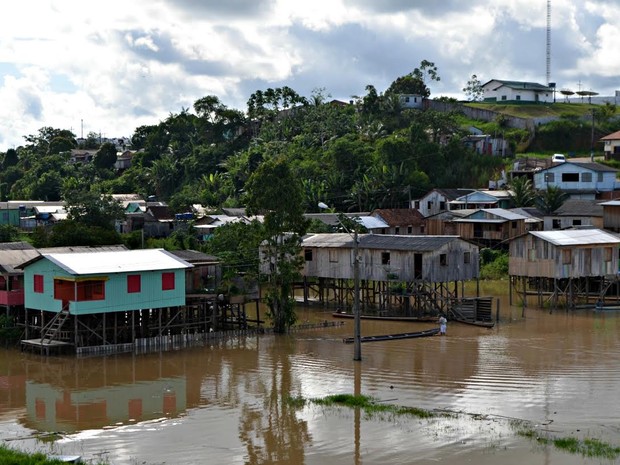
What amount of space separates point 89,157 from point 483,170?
5156cm

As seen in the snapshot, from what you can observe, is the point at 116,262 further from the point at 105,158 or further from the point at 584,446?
the point at 105,158

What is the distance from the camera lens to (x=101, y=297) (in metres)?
34.9

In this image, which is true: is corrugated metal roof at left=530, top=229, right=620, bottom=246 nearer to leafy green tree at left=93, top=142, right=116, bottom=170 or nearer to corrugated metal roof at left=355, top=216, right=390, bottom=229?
corrugated metal roof at left=355, top=216, right=390, bottom=229

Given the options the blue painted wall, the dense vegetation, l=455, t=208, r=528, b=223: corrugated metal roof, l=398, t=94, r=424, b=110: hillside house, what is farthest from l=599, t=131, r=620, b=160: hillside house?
the blue painted wall

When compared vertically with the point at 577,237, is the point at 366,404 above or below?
below

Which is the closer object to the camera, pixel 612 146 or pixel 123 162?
pixel 612 146

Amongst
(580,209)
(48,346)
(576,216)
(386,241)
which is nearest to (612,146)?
(580,209)

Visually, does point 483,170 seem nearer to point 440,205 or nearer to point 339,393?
point 440,205

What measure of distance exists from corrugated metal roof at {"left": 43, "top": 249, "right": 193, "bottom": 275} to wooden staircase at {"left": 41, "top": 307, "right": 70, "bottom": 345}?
5.31ft

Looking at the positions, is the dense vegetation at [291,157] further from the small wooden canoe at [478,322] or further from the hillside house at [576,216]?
the small wooden canoe at [478,322]

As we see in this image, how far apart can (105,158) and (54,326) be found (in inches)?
2760

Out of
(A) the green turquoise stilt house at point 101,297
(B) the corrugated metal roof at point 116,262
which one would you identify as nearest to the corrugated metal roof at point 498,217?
(B) the corrugated metal roof at point 116,262

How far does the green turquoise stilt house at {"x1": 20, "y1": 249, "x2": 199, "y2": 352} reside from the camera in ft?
114

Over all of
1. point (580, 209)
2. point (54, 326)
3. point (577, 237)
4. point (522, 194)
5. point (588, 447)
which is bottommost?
point (588, 447)
